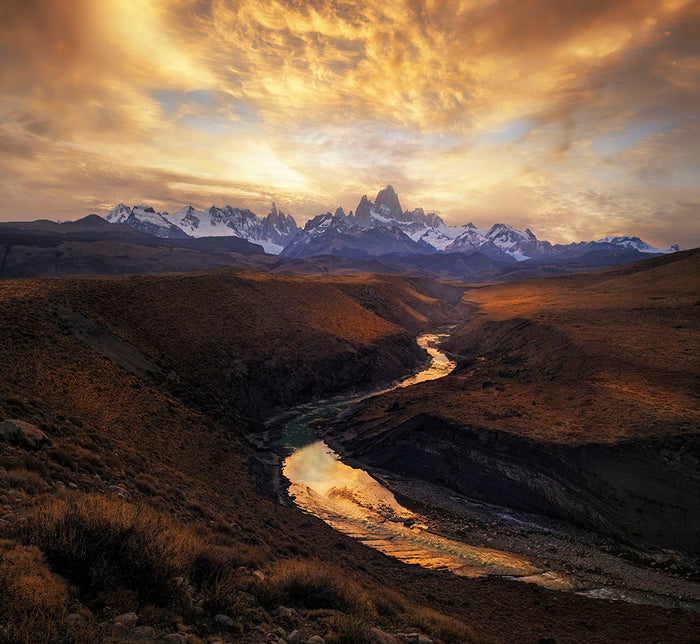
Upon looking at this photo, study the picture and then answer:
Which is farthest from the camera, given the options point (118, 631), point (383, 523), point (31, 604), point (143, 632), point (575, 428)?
point (575, 428)

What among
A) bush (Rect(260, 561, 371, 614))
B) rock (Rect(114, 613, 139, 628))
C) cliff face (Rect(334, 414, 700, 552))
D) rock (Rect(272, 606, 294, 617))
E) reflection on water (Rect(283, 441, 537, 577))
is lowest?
reflection on water (Rect(283, 441, 537, 577))

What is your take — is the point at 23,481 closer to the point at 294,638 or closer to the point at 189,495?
the point at 189,495

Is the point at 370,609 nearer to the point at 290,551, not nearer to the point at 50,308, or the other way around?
the point at 290,551

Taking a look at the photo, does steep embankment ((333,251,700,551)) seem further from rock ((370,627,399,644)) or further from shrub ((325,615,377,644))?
shrub ((325,615,377,644))

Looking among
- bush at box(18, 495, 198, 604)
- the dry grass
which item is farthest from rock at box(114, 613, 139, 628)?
the dry grass

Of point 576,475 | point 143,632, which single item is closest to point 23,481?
point 143,632

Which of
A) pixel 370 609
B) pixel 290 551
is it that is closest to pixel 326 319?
pixel 290 551
